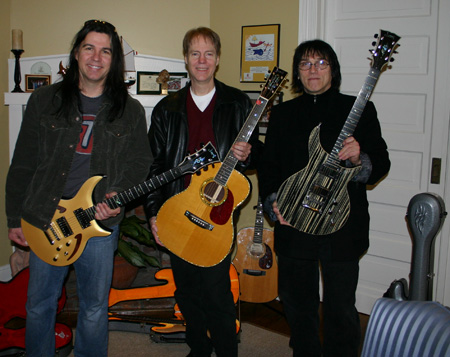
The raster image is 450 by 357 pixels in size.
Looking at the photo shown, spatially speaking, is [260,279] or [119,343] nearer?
[119,343]

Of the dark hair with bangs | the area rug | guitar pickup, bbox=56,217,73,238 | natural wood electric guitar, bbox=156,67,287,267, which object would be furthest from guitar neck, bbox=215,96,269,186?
the area rug

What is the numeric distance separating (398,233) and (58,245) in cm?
200

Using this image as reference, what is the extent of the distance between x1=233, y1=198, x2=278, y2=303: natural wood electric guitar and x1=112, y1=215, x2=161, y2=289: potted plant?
57 cm

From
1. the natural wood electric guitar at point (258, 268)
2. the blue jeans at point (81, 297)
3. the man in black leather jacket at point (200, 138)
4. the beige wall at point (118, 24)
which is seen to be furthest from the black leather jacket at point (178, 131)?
the beige wall at point (118, 24)

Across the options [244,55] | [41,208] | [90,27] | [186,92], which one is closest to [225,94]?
[186,92]

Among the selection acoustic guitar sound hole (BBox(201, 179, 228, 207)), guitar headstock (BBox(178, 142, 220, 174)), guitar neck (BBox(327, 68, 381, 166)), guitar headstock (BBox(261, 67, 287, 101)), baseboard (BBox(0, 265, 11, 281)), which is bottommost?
baseboard (BBox(0, 265, 11, 281))

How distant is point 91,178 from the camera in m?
1.82

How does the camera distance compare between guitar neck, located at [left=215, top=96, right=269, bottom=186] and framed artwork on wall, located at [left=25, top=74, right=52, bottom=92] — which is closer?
guitar neck, located at [left=215, top=96, right=269, bottom=186]

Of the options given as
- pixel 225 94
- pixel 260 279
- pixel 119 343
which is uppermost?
pixel 225 94

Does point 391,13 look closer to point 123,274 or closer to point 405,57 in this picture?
point 405,57

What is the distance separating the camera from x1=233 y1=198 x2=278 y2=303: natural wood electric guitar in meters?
2.89

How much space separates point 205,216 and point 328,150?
1.99 feet

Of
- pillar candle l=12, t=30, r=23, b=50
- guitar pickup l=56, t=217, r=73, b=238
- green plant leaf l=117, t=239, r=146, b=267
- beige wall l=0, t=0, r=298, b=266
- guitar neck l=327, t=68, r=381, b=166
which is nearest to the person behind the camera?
guitar neck l=327, t=68, r=381, b=166

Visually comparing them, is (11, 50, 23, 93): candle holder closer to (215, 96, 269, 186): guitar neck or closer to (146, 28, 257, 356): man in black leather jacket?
(146, 28, 257, 356): man in black leather jacket
